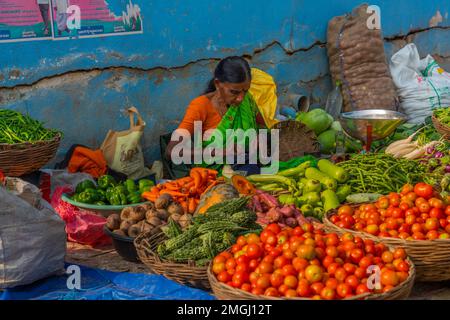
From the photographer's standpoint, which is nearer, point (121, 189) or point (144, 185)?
point (121, 189)

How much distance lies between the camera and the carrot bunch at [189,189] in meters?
5.41

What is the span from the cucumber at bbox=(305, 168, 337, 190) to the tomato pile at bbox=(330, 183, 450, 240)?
2.62 ft

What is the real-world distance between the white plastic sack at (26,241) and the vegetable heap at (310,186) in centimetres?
177

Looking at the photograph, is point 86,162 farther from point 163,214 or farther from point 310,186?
point 310,186

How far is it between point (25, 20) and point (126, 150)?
1.40 meters

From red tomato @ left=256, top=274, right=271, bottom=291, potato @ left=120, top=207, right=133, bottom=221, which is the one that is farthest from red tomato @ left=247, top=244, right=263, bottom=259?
potato @ left=120, top=207, right=133, bottom=221

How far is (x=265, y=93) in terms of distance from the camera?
752 cm

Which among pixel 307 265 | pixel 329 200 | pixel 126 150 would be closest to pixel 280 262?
pixel 307 265

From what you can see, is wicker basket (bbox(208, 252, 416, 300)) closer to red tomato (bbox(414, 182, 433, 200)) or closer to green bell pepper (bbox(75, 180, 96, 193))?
red tomato (bbox(414, 182, 433, 200))

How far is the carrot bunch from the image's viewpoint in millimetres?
5414

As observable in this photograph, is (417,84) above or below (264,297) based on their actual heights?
above

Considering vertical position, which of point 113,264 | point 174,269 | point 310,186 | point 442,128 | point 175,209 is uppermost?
point 442,128

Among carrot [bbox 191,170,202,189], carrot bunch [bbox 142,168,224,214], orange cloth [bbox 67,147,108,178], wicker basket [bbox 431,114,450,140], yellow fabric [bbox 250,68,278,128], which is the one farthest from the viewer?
yellow fabric [bbox 250,68,278,128]
